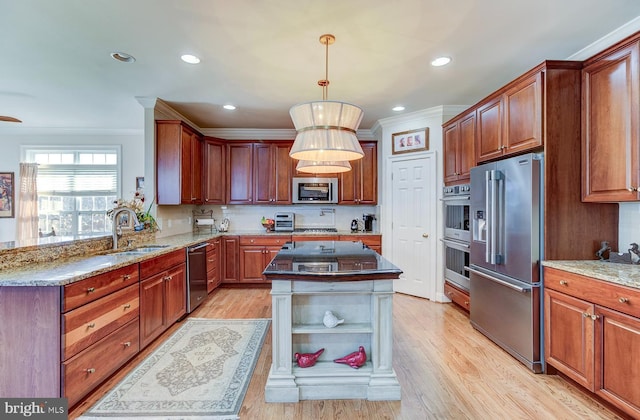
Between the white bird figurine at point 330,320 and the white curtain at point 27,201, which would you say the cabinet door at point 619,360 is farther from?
the white curtain at point 27,201

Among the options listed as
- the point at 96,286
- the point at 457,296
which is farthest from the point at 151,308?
the point at 457,296

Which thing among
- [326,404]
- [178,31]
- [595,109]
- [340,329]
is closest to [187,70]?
[178,31]

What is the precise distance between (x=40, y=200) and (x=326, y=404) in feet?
21.2

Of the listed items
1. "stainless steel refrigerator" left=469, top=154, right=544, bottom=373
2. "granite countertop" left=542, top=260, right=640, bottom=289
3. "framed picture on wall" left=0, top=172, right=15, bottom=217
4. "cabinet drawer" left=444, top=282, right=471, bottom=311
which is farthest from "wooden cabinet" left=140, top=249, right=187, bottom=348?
"framed picture on wall" left=0, top=172, right=15, bottom=217

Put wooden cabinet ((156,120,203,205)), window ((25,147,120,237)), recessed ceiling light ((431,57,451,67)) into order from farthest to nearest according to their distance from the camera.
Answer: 1. window ((25,147,120,237))
2. wooden cabinet ((156,120,203,205))
3. recessed ceiling light ((431,57,451,67))

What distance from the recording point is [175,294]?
3219 millimetres

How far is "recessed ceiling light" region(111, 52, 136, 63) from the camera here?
2.68m

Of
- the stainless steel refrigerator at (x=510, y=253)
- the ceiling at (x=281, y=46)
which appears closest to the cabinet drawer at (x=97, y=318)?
the ceiling at (x=281, y=46)

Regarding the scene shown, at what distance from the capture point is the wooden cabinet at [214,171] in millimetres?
4816

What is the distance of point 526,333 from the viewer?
2391 mm

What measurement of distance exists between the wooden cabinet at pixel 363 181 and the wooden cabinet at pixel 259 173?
0.95 metres

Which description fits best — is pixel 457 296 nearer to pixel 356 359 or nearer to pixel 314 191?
pixel 356 359

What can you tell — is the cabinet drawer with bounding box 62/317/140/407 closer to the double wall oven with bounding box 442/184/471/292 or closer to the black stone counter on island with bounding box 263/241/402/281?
the black stone counter on island with bounding box 263/241/402/281

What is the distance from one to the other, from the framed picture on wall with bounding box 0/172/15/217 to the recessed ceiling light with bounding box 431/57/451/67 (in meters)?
7.16
